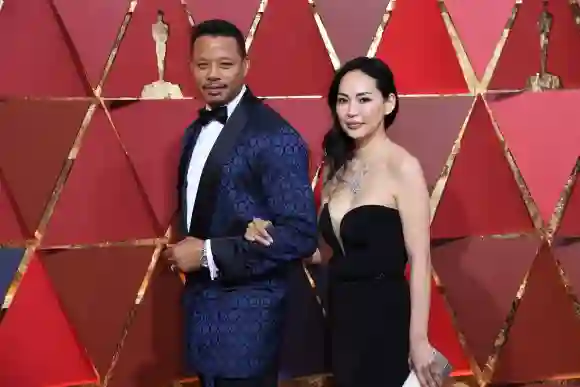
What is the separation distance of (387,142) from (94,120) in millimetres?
832

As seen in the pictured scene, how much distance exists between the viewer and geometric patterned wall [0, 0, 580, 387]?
5.96 feet

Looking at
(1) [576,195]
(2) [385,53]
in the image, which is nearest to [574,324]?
(1) [576,195]

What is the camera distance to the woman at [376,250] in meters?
1.39

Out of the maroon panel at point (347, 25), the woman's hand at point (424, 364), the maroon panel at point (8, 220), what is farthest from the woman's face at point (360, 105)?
the maroon panel at point (8, 220)

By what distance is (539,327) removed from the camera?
210cm

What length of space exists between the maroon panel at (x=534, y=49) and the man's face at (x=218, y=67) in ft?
3.33

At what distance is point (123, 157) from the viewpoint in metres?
1.88

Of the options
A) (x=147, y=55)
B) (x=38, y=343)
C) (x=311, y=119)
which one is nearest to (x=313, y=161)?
(x=311, y=119)

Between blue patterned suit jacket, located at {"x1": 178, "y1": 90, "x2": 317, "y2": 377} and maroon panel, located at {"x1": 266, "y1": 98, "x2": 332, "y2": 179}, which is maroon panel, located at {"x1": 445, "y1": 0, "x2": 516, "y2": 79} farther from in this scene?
blue patterned suit jacket, located at {"x1": 178, "y1": 90, "x2": 317, "y2": 377}

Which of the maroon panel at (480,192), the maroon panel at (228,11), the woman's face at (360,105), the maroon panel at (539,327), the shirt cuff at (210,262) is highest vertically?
the maroon panel at (228,11)

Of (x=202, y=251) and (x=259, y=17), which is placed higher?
(x=259, y=17)

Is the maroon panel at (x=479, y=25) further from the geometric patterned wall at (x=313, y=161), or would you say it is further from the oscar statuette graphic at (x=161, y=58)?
the oscar statuette graphic at (x=161, y=58)

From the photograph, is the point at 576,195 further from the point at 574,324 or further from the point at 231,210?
the point at 231,210

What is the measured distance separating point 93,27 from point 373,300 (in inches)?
41.7
